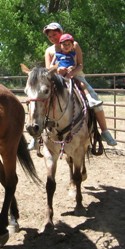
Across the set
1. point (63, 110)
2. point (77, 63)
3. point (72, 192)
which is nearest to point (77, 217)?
point (72, 192)

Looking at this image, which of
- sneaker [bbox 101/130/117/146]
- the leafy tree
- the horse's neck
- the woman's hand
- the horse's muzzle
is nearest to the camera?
the horse's muzzle

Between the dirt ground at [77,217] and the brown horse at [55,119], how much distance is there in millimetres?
186

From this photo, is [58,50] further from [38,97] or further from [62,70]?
[38,97]

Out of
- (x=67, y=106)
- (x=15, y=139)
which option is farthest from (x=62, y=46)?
(x=15, y=139)

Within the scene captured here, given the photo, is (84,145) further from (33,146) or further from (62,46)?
(62,46)

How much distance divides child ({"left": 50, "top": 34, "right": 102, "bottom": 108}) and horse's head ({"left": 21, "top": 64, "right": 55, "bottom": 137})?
62cm

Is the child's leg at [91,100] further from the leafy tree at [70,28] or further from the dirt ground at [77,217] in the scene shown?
the leafy tree at [70,28]

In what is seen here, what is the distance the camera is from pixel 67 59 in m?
3.98

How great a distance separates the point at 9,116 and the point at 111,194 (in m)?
2.12

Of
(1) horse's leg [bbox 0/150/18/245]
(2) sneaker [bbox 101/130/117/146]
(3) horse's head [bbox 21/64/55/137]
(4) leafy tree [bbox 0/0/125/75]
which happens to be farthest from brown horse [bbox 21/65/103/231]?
(4) leafy tree [bbox 0/0/125/75]

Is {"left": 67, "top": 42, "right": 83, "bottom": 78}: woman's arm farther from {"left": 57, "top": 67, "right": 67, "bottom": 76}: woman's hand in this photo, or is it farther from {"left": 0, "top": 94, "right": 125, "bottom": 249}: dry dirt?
{"left": 0, "top": 94, "right": 125, "bottom": 249}: dry dirt

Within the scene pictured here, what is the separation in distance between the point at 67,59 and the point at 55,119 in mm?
760

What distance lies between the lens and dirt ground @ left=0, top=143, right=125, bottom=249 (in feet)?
10.8

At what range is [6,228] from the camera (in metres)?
3.25
